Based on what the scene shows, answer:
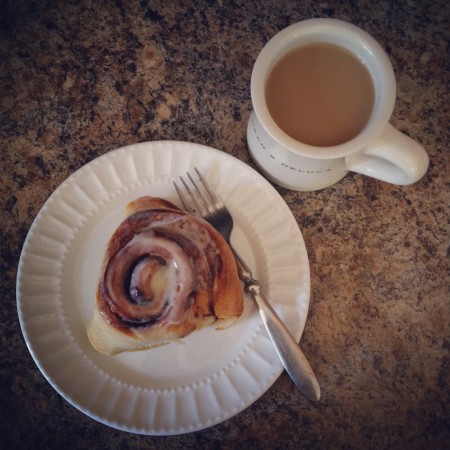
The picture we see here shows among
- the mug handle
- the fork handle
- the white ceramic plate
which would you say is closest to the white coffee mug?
the mug handle

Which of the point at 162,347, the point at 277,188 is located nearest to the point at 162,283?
the point at 162,347

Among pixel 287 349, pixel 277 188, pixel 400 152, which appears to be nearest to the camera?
pixel 400 152

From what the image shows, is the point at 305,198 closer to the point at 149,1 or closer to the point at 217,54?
the point at 217,54

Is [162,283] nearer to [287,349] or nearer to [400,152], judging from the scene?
[287,349]

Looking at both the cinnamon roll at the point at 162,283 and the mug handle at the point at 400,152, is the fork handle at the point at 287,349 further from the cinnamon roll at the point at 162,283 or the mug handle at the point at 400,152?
the mug handle at the point at 400,152

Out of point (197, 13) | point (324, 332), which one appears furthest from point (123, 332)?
point (197, 13)

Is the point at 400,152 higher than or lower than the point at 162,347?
higher

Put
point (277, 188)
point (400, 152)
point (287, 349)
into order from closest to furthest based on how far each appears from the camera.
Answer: point (400, 152) → point (287, 349) → point (277, 188)

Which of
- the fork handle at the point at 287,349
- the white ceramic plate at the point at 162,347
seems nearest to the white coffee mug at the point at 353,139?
the white ceramic plate at the point at 162,347
